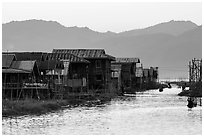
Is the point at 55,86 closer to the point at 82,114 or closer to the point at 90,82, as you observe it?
the point at 82,114

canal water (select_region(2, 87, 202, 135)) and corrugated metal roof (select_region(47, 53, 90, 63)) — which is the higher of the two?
corrugated metal roof (select_region(47, 53, 90, 63))

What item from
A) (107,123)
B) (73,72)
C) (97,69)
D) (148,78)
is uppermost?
(97,69)

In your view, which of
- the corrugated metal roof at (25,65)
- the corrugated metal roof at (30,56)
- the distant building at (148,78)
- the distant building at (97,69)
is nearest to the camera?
the corrugated metal roof at (25,65)

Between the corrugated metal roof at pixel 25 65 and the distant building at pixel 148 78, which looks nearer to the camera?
the corrugated metal roof at pixel 25 65

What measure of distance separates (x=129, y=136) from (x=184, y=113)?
49.1 feet

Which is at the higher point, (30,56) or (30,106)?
(30,56)

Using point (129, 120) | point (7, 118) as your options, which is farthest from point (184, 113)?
point (7, 118)

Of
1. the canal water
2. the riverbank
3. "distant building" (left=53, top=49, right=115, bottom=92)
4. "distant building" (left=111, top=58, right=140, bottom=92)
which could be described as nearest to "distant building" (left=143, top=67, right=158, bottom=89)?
"distant building" (left=111, top=58, right=140, bottom=92)

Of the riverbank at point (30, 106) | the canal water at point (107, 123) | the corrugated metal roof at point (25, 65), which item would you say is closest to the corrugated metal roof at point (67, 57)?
the corrugated metal roof at point (25, 65)

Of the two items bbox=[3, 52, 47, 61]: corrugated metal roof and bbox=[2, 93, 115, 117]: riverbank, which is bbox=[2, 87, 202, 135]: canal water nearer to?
bbox=[2, 93, 115, 117]: riverbank

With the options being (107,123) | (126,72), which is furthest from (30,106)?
(126,72)

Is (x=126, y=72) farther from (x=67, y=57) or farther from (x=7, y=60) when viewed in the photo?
(x=7, y=60)

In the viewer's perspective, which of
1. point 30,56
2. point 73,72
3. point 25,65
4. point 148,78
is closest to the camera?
point 25,65

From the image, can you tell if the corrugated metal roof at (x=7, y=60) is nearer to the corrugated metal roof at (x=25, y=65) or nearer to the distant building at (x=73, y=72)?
the corrugated metal roof at (x=25, y=65)
